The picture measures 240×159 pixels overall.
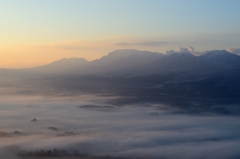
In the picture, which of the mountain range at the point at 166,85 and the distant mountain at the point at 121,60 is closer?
the mountain range at the point at 166,85

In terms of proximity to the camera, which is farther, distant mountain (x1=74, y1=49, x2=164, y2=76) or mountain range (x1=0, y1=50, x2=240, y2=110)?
distant mountain (x1=74, y1=49, x2=164, y2=76)

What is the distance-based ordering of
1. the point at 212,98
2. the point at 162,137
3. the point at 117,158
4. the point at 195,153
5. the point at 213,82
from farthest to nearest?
the point at 213,82 → the point at 212,98 → the point at 162,137 → the point at 195,153 → the point at 117,158

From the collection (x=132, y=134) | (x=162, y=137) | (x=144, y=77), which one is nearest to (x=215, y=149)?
(x=162, y=137)

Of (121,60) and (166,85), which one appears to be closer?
(166,85)

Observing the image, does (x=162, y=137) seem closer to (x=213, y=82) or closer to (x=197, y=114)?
(x=197, y=114)

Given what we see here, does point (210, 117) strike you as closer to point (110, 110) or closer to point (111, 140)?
point (110, 110)

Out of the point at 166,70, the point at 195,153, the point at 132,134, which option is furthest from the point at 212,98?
the point at 166,70

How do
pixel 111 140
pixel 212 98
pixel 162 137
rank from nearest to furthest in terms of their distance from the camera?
pixel 111 140
pixel 162 137
pixel 212 98

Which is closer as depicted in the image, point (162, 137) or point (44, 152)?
point (44, 152)

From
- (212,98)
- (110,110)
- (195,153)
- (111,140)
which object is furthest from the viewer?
(212,98)
